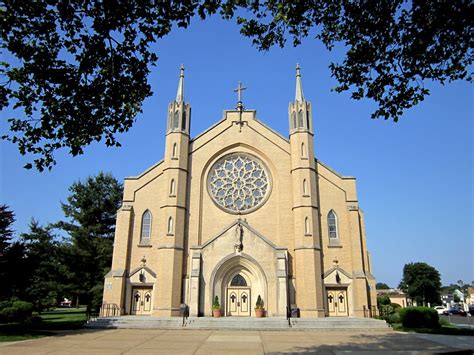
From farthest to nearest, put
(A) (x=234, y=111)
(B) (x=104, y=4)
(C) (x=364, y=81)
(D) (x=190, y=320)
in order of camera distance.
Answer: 1. (A) (x=234, y=111)
2. (D) (x=190, y=320)
3. (C) (x=364, y=81)
4. (B) (x=104, y=4)

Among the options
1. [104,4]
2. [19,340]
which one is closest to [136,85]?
[104,4]

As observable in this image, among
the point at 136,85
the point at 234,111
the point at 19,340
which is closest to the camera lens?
the point at 136,85

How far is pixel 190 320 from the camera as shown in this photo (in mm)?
22250

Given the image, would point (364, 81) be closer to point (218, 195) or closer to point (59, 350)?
point (59, 350)

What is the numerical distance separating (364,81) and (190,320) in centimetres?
1787

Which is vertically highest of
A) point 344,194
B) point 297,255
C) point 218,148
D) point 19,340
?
point 218,148

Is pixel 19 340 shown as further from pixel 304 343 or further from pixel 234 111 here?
pixel 234 111

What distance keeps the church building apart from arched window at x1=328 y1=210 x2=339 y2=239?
0.07m

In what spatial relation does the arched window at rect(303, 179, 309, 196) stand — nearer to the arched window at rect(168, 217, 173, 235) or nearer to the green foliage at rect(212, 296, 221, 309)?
the green foliage at rect(212, 296, 221, 309)

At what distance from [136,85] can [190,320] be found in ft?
56.2

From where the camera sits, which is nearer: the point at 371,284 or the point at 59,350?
the point at 59,350

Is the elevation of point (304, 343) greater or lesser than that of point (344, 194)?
lesser

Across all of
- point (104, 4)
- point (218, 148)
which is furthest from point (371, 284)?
point (104, 4)

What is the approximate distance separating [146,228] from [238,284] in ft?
26.4
